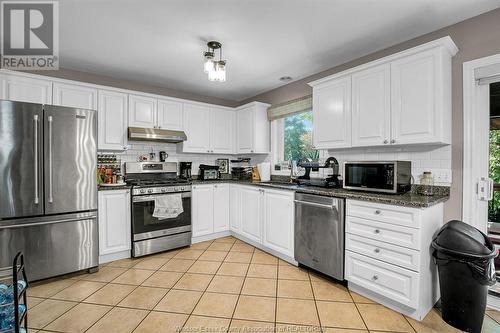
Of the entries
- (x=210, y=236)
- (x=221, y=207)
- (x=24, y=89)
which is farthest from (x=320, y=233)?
(x=24, y=89)

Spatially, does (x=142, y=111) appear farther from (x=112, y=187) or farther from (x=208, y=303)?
(x=208, y=303)

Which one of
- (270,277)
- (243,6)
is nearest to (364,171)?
(270,277)

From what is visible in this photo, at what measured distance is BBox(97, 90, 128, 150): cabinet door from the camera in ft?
10.4

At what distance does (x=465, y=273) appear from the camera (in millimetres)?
1695

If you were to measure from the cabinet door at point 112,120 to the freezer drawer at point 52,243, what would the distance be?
40.9 inches

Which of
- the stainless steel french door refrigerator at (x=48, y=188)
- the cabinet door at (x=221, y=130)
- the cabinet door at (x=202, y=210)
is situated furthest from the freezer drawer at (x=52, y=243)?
the cabinet door at (x=221, y=130)

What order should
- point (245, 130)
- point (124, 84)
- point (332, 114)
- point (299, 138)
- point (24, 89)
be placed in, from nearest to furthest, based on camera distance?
point (24, 89) → point (332, 114) → point (124, 84) → point (299, 138) → point (245, 130)

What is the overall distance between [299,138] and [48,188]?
10.4 ft

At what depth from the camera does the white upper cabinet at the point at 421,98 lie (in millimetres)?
2016

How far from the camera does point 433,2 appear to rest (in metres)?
1.91

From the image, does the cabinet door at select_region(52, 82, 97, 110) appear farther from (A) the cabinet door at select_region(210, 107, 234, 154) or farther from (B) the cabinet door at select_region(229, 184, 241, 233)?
(B) the cabinet door at select_region(229, 184, 241, 233)

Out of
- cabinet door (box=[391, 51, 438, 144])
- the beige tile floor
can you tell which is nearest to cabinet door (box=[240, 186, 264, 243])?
the beige tile floor

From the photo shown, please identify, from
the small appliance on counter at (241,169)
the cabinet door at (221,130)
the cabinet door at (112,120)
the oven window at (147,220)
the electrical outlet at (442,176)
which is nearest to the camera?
the electrical outlet at (442,176)

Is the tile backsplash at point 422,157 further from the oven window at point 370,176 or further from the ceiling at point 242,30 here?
the ceiling at point 242,30
